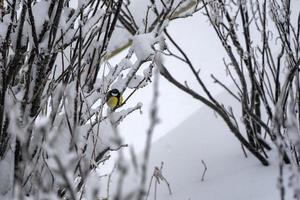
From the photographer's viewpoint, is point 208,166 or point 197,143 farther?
point 197,143

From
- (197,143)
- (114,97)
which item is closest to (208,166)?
(197,143)

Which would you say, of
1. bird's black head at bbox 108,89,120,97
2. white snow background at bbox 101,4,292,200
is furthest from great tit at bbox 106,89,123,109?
white snow background at bbox 101,4,292,200

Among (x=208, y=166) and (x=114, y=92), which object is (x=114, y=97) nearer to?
(x=114, y=92)

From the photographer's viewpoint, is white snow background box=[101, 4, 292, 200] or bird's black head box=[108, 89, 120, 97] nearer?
bird's black head box=[108, 89, 120, 97]

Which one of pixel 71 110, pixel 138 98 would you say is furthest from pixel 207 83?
pixel 71 110

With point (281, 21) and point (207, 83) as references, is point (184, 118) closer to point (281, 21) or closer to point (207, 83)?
point (207, 83)

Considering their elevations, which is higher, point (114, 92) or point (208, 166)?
point (114, 92)

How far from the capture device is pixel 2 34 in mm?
1383

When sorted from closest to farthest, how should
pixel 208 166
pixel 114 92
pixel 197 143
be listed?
pixel 114 92 → pixel 208 166 → pixel 197 143

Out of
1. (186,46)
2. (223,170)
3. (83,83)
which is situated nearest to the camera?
(83,83)

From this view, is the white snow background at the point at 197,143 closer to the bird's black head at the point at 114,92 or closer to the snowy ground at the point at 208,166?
the snowy ground at the point at 208,166

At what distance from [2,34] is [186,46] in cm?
314

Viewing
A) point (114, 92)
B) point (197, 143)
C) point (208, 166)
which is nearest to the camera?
point (114, 92)

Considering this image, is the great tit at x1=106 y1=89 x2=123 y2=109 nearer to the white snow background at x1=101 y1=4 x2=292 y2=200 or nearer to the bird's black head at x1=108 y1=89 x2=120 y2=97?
the bird's black head at x1=108 y1=89 x2=120 y2=97
